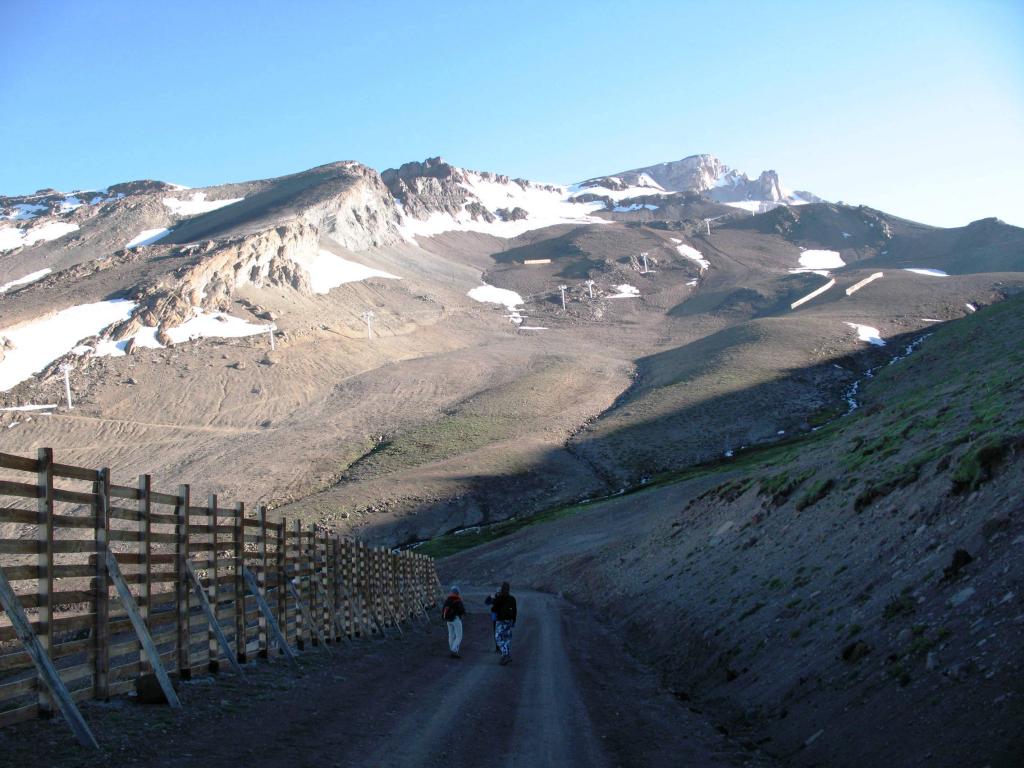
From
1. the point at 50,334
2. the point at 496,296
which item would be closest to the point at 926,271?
the point at 496,296

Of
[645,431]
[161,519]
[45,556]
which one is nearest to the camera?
[45,556]

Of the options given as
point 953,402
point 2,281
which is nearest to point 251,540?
point 953,402

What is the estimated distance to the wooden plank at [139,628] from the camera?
845 cm

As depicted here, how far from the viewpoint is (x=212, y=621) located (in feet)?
35.2

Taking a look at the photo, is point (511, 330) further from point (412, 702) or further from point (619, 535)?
point (412, 702)

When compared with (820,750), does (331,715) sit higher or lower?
higher

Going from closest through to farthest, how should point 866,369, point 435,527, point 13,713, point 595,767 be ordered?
point 13,713 < point 595,767 < point 435,527 < point 866,369

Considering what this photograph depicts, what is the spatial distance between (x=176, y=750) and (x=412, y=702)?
4395 mm

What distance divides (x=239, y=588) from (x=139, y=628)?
3597 millimetres

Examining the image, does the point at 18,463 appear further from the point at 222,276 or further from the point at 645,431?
the point at 222,276

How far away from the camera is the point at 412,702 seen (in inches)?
454

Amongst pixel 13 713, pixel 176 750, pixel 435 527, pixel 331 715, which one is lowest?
pixel 435 527

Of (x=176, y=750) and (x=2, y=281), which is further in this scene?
(x=2, y=281)

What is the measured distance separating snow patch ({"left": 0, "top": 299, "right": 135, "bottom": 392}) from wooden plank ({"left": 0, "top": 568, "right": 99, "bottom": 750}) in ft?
375
